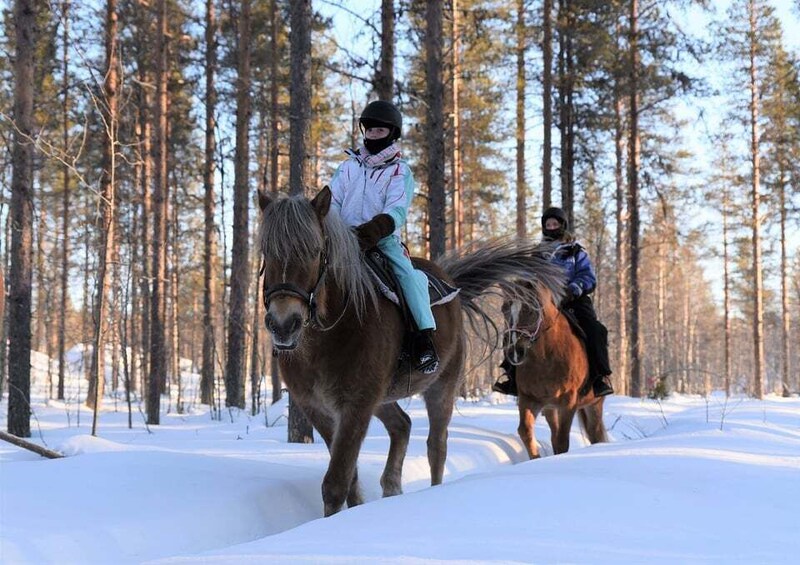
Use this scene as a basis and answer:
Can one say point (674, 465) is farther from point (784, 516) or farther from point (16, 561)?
point (16, 561)

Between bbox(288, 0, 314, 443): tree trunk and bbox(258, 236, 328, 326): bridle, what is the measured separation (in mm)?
4474

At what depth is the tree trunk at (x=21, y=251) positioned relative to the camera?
→ 926cm

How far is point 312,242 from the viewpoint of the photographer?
348cm

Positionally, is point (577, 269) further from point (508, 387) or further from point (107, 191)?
point (107, 191)

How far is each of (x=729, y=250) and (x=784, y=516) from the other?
133 ft

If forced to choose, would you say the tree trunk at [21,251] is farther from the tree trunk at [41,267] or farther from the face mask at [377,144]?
the face mask at [377,144]

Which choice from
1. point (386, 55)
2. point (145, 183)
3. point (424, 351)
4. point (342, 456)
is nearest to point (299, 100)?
point (386, 55)

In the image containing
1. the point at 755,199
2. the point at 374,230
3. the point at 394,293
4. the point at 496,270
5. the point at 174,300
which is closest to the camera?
the point at 374,230

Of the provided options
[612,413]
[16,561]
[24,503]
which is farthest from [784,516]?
[612,413]

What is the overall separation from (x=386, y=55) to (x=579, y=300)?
17.2 feet

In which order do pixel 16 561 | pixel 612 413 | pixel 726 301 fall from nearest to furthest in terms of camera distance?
pixel 16 561 → pixel 612 413 → pixel 726 301

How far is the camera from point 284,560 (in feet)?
7.60

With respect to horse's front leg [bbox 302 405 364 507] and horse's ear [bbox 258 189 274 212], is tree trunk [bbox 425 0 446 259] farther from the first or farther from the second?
horse's ear [bbox 258 189 274 212]

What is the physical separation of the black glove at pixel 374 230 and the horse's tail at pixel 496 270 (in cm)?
188
